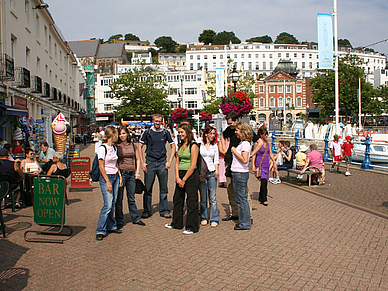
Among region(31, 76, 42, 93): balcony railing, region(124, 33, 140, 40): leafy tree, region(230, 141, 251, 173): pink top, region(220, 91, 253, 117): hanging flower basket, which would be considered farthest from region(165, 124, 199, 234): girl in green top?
region(124, 33, 140, 40): leafy tree

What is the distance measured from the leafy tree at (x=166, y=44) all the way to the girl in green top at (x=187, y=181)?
568 ft

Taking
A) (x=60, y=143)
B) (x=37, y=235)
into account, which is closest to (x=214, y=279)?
(x=37, y=235)

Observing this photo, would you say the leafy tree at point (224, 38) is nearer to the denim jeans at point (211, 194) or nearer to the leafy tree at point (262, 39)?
the leafy tree at point (262, 39)

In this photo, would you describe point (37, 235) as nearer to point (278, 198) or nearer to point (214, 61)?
point (278, 198)

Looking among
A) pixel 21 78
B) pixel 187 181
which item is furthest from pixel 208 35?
pixel 187 181

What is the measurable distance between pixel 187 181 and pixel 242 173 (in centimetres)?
102

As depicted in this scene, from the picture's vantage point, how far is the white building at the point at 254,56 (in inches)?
4614

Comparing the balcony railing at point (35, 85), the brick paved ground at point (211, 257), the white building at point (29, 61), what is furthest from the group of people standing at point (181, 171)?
the balcony railing at point (35, 85)

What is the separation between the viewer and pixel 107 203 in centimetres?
635

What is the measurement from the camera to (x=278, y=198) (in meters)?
10.0

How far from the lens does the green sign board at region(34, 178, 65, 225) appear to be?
6.39 m

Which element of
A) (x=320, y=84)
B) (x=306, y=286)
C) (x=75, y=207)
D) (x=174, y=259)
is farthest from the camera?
(x=320, y=84)

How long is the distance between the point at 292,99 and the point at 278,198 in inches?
3394

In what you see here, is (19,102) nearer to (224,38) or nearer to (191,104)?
(191,104)
